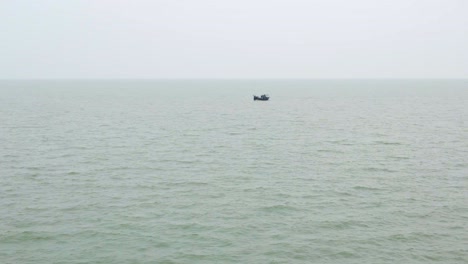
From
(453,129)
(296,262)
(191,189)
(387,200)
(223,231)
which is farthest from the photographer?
(453,129)

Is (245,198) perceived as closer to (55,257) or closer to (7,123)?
(55,257)

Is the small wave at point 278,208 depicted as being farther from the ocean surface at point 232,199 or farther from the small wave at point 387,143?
the small wave at point 387,143

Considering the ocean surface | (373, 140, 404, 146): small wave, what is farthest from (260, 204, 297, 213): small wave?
(373, 140, 404, 146): small wave

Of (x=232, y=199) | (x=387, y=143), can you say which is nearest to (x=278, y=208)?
(x=232, y=199)

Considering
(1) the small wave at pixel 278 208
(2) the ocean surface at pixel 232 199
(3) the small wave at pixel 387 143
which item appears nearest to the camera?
(2) the ocean surface at pixel 232 199

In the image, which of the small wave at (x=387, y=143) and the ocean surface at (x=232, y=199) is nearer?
the ocean surface at (x=232, y=199)

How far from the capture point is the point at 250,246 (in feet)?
78.1

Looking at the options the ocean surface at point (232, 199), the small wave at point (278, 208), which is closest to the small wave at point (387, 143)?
the ocean surface at point (232, 199)

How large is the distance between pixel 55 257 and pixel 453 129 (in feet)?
214

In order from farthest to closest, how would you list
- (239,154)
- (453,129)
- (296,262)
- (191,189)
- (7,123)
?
(7,123)
(453,129)
(239,154)
(191,189)
(296,262)

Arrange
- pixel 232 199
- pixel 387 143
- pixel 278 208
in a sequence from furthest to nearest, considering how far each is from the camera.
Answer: pixel 387 143, pixel 232 199, pixel 278 208

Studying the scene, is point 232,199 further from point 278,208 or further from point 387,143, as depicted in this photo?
point 387,143

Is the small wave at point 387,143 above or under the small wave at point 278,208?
above

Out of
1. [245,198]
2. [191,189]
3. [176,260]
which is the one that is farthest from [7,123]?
[176,260]
